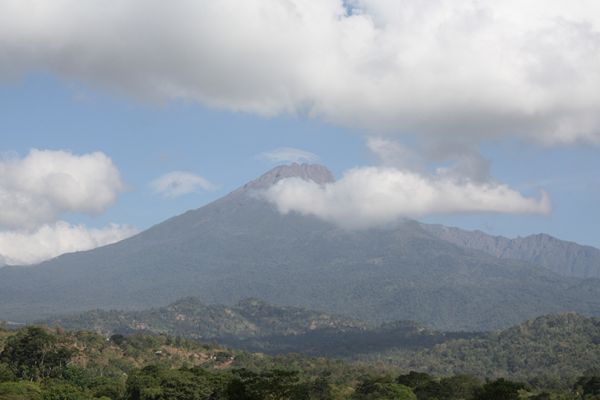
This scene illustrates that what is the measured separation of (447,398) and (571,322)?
5097 inches

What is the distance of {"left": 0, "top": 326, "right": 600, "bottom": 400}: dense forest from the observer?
2451 inches

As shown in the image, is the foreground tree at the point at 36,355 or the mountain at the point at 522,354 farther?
the mountain at the point at 522,354

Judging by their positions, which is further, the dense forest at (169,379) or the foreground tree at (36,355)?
the foreground tree at (36,355)

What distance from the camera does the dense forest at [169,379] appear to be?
2451 inches

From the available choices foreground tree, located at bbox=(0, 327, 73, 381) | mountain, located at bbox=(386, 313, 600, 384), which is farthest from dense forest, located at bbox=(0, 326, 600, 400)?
mountain, located at bbox=(386, 313, 600, 384)

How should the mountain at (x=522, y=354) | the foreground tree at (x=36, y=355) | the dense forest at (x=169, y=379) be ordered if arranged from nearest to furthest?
the dense forest at (x=169, y=379)
the foreground tree at (x=36, y=355)
the mountain at (x=522, y=354)

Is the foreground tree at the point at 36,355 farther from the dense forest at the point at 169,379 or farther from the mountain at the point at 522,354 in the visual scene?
the mountain at the point at 522,354

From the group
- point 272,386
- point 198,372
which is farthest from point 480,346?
point 272,386

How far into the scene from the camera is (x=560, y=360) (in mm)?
163250

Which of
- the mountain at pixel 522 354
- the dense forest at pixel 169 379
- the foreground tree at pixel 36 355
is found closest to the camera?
the dense forest at pixel 169 379

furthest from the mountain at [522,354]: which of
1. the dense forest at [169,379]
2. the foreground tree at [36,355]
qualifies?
the foreground tree at [36,355]

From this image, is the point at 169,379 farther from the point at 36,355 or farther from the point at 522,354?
the point at 522,354

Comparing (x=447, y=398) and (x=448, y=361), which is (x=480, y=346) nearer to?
(x=448, y=361)

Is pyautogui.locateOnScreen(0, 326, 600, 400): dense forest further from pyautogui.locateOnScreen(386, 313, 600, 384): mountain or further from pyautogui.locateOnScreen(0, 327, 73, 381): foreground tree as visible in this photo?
pyautogui.locateOnScreen(386, 313, 600, 384): mountain
